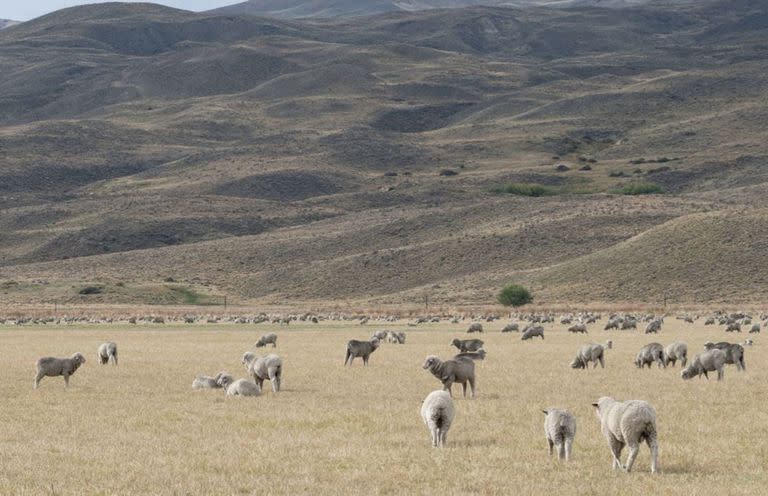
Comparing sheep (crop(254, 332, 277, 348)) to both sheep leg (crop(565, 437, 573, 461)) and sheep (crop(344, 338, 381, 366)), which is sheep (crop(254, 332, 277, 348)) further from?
sheep leg (crop(565, 437, 573, 461))

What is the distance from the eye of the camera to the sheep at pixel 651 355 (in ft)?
108

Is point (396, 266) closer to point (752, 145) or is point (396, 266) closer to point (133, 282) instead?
point (133, 282)

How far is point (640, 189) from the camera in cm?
16612

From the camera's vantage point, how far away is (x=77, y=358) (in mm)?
29391

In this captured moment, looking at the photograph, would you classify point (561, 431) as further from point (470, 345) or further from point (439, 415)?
point (470, 345)

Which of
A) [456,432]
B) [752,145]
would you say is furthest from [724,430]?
[752,145]

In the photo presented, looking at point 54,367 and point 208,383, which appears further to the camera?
point 54,367

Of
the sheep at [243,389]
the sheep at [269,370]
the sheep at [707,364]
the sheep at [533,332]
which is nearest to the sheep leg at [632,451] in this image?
the sheep at [243,389]

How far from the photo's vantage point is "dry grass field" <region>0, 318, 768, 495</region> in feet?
52.4

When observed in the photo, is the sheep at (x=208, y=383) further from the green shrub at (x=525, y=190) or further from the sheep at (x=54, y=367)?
the green shrub at (x=525, y=190)

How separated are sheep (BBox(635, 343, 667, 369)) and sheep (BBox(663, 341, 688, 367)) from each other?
0.20 meters

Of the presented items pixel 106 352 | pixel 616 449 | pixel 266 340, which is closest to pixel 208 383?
pixel 106 352

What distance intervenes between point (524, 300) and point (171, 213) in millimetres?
81981

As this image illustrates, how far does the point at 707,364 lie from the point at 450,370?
24.6ft
